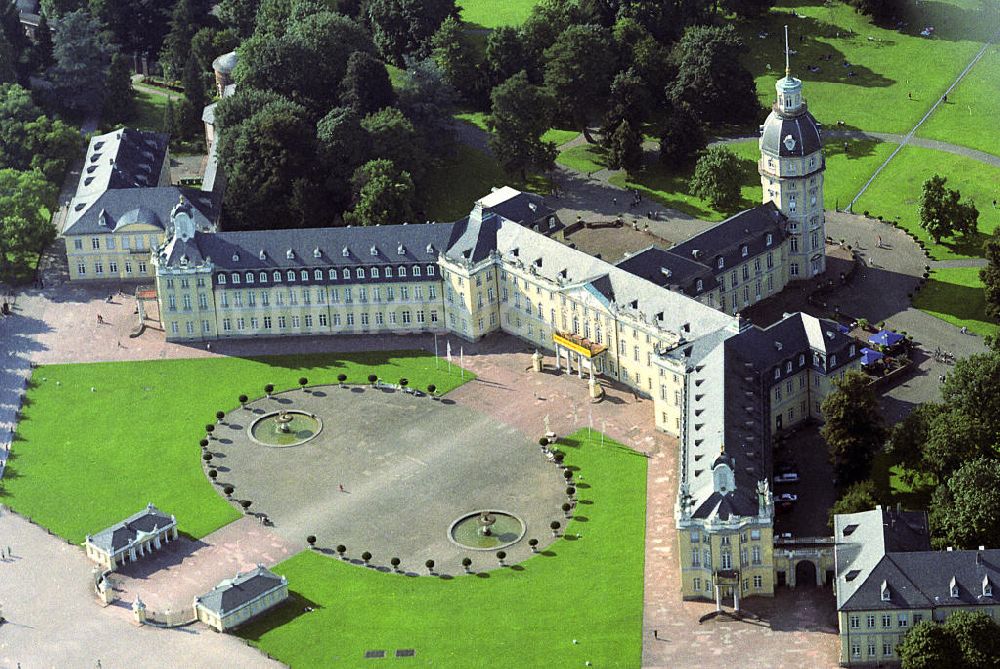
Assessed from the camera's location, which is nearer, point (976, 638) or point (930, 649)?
point (976, 638)

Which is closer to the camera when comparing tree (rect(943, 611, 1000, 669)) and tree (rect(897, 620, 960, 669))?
tree (rect(943, 611, 1000, 669))

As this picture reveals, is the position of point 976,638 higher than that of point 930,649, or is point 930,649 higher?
point 976,638
